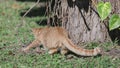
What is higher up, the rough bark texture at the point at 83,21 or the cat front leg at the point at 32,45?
the rough bark texture at the point at 83,21

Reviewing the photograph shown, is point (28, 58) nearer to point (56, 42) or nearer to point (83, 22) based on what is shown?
point (56, 42)

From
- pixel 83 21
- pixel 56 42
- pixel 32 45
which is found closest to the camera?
pixel 56 42

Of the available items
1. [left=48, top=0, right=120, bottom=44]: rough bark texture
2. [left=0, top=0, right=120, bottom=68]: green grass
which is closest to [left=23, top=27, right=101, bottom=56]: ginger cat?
[left=0, top=0, right=120, bottom=68]: green grass

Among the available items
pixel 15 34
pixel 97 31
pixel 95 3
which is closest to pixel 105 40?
pixel 97 31

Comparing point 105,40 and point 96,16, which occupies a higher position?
point 96,16

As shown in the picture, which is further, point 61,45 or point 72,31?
point 72,31

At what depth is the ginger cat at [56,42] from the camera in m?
5.88

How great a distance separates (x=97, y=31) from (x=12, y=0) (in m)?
6.14

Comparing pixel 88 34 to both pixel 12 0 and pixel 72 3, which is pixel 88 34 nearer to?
pixel 72 3

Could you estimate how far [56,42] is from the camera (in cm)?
611

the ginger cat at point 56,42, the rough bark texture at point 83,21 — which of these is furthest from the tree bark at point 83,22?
the ginger cat at point 56,42

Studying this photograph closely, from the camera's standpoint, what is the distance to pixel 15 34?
812 centimetres

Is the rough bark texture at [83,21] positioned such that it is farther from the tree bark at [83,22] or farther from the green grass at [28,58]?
the green grass at [28,58]

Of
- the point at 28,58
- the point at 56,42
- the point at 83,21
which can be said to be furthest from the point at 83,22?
the point at 28,58
